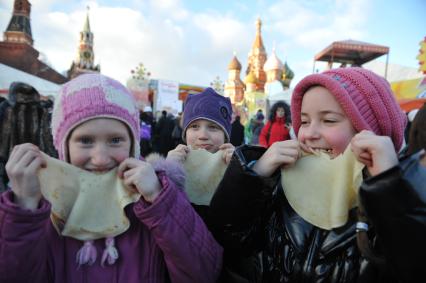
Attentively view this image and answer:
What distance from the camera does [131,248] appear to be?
105 centimetres

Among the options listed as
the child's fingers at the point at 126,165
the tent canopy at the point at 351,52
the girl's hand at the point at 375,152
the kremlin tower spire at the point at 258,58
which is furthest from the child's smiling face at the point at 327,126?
the kremlin tower spire at the point at 258,58

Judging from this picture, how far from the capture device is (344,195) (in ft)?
2.91

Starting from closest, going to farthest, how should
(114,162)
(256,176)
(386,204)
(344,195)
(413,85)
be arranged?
(386,204) → (344,195) → (256,176) → (114,162) → (413,85)

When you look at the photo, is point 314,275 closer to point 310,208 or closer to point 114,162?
point 310,208

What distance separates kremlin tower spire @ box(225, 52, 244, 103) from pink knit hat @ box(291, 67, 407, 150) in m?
34.6

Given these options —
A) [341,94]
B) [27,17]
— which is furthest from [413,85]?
[27,17]

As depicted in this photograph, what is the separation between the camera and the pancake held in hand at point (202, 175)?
1.46 m

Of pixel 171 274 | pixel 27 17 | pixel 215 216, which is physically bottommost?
pixel 171 274

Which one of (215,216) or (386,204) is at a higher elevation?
(386,204)

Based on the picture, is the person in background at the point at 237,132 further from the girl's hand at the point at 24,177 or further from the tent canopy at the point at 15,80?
the girl's hand at the point at 24,177

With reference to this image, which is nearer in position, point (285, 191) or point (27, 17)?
point (285, 191)

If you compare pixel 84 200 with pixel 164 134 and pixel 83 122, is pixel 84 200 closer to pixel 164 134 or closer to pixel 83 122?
pixel 83 122

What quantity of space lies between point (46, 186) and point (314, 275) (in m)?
A: 0.93

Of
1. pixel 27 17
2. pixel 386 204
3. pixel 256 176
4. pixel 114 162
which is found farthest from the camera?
pixel 27 17
